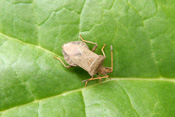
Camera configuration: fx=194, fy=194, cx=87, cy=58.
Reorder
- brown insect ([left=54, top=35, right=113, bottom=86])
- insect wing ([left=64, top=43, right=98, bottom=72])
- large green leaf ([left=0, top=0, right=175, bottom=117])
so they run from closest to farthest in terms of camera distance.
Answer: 1. large green leaf ([left=0, top=0, right=175, bottom=117])
2. brown insect ([left=54, top=35, right=113, bottom=86])
3. insect wing ([left=64, top=43, right=98, bottom=72])

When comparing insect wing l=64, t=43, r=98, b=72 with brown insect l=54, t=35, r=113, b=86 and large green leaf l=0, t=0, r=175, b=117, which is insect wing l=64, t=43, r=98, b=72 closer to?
brown insect l=54, t=35, r=113, b=86

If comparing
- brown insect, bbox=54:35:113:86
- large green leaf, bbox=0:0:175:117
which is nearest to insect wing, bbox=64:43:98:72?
brown insect, bbox=54:35:113:86

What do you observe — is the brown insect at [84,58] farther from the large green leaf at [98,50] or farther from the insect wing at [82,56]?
the large green leaf at [98,50]

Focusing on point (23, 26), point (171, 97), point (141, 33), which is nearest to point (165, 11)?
point (141, 33)

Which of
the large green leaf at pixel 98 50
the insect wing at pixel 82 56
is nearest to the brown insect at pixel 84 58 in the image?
the insect wing at pixel 82 56

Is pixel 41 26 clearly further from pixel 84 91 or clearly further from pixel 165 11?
pixel 165 11

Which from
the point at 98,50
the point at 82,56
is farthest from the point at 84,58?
the point at 98,50
